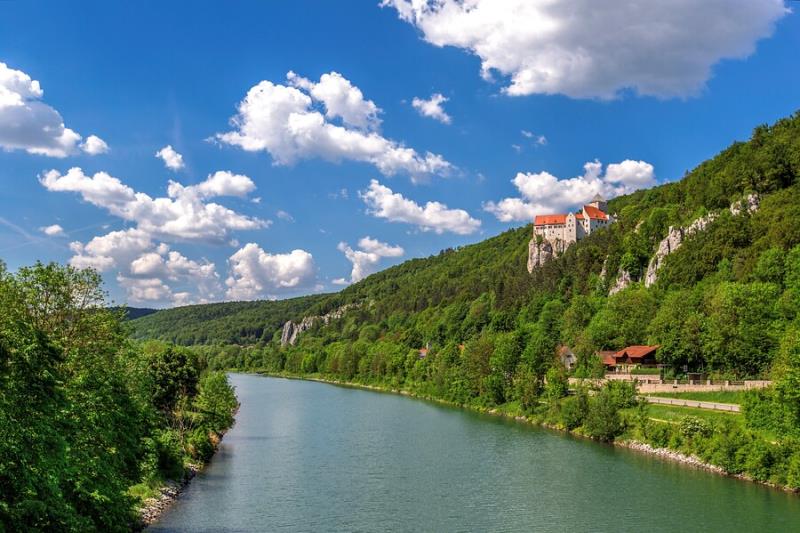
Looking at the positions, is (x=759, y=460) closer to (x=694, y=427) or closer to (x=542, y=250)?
(x=694, y=427)

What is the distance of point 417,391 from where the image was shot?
107 meters

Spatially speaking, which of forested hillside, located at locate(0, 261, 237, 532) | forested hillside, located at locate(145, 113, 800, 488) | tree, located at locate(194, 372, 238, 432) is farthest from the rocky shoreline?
forested hillside, located at locate(145, 113, 800, 488)

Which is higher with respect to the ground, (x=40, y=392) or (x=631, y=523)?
(x=40, y=392)

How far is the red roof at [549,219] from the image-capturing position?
167 meters

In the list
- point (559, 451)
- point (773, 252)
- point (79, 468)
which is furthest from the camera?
point (773, 252)

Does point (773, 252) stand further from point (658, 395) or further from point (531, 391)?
point (531, 391)

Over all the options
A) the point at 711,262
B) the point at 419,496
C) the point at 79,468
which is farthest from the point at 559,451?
the point at 711,262

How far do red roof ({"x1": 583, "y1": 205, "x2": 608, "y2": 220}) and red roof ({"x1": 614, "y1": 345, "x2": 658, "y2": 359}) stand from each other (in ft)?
302

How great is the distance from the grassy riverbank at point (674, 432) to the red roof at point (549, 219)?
325 feet

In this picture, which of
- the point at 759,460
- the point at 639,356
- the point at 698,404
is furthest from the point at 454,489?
the point at 639,356

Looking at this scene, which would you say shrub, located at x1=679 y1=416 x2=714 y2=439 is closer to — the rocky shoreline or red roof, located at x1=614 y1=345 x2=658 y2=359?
red roof, located at x1=614 y1=345 x2=658 y2=359

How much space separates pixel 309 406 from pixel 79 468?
67370 mm

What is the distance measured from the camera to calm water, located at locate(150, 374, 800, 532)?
105 ft

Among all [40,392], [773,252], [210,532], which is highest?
[773,252]
